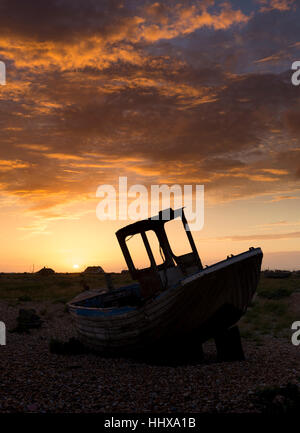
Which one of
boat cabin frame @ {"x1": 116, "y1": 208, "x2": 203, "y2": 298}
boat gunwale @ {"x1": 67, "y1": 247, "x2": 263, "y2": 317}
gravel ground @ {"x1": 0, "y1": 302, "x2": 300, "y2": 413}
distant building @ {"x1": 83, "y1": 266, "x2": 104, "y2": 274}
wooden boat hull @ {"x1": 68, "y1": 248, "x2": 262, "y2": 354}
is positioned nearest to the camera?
gravel ground @ {"x1": 0, "y1": 302, "x2": 300, "y2": 413}

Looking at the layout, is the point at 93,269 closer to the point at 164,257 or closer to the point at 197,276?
the point at 164,257

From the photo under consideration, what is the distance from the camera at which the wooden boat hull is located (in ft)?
37.7

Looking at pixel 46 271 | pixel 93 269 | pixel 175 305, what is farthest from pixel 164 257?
pixel 93 269

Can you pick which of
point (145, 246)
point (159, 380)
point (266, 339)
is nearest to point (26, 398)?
point (159, 380)

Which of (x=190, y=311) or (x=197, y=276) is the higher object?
(x=197, y=276)

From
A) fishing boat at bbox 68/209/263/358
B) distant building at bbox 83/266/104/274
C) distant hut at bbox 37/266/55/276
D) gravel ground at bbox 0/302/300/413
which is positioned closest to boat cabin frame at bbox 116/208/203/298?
fishing boat at bbox 68/209/263/358

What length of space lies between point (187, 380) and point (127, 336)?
3.45m

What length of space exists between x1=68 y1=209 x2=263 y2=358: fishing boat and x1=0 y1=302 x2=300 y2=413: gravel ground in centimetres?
82

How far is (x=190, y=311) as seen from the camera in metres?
11.7

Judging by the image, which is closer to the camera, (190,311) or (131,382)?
(131,382)

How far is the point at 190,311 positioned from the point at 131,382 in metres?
2.71

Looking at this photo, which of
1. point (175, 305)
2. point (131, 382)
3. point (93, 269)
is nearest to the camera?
point (131, 382)

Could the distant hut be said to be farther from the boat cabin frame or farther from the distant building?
the boat cabin frame

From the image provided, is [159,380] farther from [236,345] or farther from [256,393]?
[236,345]
